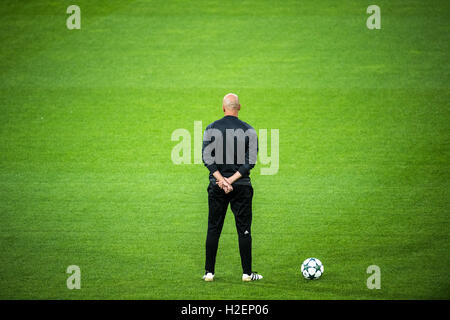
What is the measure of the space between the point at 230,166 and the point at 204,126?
6.22m

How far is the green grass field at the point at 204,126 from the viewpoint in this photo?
6996mm

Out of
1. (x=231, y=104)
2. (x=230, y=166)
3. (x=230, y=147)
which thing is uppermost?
(x=231, y=104)

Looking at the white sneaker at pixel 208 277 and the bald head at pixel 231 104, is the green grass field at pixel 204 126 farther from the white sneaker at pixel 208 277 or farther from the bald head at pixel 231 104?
the bald head at pixel 231 104

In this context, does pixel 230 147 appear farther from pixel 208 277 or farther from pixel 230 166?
pixel 208 277

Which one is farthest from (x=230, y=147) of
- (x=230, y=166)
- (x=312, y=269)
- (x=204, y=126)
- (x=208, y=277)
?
(x=204, y=126)

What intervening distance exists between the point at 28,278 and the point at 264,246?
9.61 feet

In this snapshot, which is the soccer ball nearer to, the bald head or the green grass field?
the green grass field

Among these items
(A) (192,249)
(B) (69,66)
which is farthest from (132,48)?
(A) (192,249)

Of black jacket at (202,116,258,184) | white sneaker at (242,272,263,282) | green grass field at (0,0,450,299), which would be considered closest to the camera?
black jacket at (202,116,258,184)

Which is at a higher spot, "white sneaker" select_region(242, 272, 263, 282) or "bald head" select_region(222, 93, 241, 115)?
"bald head" select_region(222, 93, 241, 115)

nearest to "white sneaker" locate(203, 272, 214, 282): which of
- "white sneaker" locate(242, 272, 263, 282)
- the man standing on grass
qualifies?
the man standing on grass

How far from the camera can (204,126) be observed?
12.5m

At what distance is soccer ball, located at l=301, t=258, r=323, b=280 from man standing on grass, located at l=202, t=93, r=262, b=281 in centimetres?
66

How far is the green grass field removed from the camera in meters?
7.00
